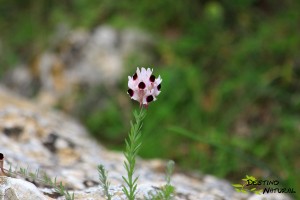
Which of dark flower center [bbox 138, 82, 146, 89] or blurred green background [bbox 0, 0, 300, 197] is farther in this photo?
blurred green background [bbox 0, 0, 300, 197]

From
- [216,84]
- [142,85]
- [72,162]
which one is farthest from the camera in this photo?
[216,84]

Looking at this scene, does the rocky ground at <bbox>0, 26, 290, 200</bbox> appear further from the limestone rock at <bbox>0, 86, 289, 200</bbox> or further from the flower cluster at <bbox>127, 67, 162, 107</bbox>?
the flower cluster at <bbox>127, 67, 162, 107</bbox>

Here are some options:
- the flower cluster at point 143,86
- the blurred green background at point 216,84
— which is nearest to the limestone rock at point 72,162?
the flower cluster at point 143,86

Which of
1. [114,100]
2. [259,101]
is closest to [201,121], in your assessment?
[259,101]

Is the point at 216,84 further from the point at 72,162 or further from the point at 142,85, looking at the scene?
the point at 142,85

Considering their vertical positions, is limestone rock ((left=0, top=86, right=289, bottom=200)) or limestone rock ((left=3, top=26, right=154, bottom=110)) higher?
limestone rock ((left=3, top=26, right=154, bottom=110))

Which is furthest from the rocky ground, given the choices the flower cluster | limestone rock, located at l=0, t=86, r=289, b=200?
the flower cluster

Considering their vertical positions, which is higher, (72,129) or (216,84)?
(216,84)

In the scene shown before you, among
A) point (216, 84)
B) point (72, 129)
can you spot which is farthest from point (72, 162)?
point (216, 84)
